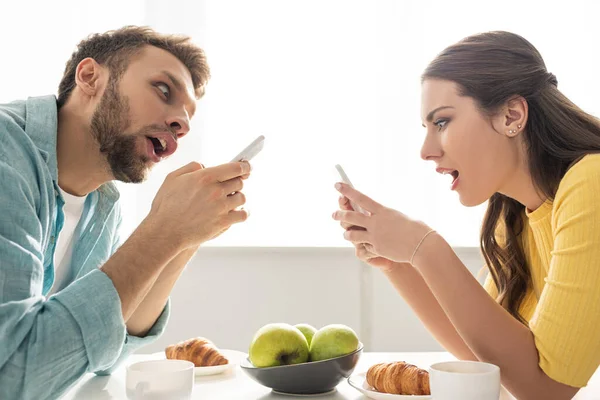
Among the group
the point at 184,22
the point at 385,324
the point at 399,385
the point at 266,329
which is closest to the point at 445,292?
the point at 399,385

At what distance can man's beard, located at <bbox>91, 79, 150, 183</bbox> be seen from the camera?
149 cm

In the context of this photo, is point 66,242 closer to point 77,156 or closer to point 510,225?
point 77,156

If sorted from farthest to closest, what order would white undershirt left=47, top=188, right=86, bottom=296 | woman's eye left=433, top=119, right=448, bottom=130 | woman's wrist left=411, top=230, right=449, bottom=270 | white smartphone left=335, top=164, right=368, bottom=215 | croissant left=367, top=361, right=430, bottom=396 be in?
white undershirt left=47, top=188, right=86, bottom=296 → woman's eye left=433, top=119, right=448, bottom=130 → white smartphone left=335, top=164, right=368, bottom=215 → woman's wrist left=411, top=230, right=449, bottom=270 → croissant left=367, top=361, right=430, bottom=396

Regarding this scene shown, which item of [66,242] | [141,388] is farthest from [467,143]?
[66,242]

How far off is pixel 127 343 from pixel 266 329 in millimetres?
420

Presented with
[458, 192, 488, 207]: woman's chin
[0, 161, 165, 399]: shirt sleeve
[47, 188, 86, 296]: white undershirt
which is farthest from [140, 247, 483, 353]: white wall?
[0, 161, 165, 399]: shirt sleeve

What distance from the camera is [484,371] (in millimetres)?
985

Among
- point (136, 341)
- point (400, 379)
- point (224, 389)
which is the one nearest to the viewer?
point (400, 379)

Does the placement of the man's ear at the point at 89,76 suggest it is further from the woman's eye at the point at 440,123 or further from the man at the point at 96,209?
the woman's eye at the point at 440,123

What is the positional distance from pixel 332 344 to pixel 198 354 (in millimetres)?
348

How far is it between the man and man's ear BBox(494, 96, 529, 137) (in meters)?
0.59

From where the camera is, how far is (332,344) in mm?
1118

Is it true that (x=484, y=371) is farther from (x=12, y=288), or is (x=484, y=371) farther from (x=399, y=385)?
(x=12, y=288)

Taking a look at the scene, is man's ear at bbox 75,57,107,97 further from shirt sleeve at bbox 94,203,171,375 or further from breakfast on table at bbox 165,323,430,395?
breakfast on table at bbox 165,323,430,395
